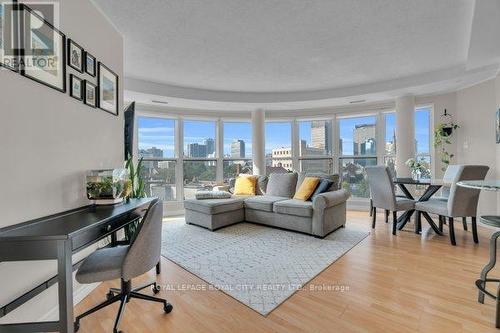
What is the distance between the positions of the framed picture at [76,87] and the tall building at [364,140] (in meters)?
5.36

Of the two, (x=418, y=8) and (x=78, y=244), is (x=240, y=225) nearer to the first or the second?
(x=78, y=244)

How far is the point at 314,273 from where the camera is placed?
2.44m

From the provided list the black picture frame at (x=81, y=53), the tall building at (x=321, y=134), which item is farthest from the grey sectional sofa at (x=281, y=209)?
the black picture frame at (x=81, y=53)

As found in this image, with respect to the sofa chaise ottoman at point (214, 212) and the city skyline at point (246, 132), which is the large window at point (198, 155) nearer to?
the city skyline at point (246, 132)

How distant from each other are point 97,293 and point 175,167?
3.64m

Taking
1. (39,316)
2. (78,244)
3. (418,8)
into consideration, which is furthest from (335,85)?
(39,316)

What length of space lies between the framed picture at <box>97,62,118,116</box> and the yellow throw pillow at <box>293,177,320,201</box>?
114 inches

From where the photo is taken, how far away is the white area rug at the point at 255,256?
218 cm

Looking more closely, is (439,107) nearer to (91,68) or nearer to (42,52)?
(91,68)

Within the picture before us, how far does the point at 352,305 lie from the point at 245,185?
10.3ft

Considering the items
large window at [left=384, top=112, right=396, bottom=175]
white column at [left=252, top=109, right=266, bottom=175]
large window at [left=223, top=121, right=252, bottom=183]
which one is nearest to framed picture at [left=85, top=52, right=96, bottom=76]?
white column at [left=252, top=109, right=266, bottom=175]

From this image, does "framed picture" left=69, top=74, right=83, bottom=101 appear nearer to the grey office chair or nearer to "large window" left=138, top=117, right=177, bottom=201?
the grey office chair

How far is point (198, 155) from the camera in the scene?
588cm

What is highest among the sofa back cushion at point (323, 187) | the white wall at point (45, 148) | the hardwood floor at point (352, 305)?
the white wall at point (45, 148)
